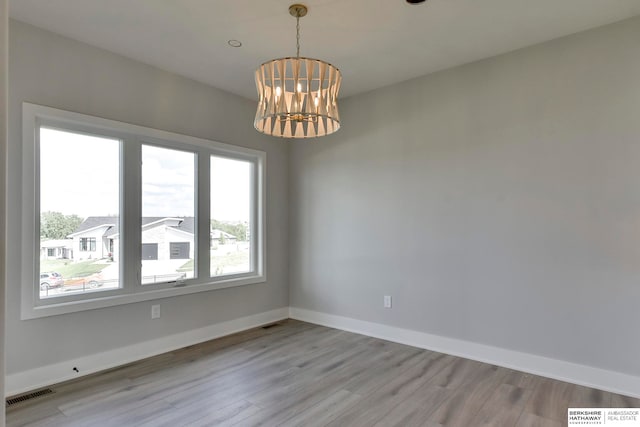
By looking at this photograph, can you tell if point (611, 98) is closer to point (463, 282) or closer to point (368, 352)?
point (463, 282)

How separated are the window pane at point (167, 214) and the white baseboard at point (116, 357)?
0.60 meters

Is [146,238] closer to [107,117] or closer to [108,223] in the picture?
[108,223]

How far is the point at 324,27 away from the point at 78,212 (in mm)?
2548

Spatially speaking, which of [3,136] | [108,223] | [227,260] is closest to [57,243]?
[108,223]

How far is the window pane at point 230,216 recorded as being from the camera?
4051mm

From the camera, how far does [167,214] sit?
141 inches

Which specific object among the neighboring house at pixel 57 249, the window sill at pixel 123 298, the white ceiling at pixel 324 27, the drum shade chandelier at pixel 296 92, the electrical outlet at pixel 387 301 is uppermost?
A: the white ceiling at pixel 324 27

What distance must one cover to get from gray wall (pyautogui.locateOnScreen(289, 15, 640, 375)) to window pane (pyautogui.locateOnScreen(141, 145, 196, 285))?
1617 mm

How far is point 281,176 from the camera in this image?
15.5ft

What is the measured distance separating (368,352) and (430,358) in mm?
579

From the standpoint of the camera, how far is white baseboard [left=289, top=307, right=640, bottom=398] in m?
2.64

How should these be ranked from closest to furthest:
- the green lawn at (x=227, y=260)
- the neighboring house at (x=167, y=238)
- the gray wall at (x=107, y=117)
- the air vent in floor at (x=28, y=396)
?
1. the air vent in floor at (x=28, y=396)
2. the gray wall at (x=107, y=117)
3. the neighboring house at (x=167, y=238)
4. the green lawn at (x=227, y=260)

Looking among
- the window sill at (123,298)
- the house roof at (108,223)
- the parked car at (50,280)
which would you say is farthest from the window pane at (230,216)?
the parked car at (50,280)

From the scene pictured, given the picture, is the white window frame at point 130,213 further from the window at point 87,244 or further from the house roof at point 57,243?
the window at point 87,244
